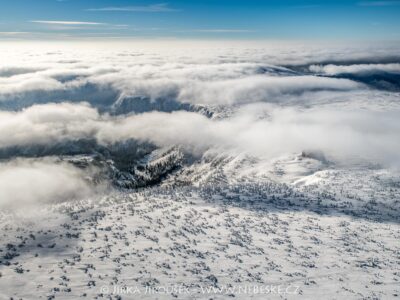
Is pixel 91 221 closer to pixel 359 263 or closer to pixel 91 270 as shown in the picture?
pixel 91 270

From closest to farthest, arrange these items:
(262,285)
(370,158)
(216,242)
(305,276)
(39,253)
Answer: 1. (262,285)
2. (305,276)
3. (39,253)
4. (216,242)
5. (370,158)

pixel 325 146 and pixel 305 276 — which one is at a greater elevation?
pixel 305 276

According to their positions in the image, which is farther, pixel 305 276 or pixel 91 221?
pixel 91 221

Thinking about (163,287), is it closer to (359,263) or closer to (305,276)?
(305,276)

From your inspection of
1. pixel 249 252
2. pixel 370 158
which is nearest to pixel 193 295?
pixel 249 252

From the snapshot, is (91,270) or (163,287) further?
(91,270)

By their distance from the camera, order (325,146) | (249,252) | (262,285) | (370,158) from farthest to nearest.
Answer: (325,146), (370,158), (249,252), (262,285)

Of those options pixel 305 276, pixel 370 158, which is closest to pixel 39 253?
pixel 305 276

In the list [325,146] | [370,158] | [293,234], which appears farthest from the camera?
[325,146]

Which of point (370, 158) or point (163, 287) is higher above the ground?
point (163, 287)
